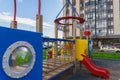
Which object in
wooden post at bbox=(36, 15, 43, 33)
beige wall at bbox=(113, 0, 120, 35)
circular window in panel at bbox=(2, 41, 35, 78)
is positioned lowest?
circular window in panel at bbox=(2, 41, 35, 78)

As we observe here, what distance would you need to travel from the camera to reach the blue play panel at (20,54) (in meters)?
4.36

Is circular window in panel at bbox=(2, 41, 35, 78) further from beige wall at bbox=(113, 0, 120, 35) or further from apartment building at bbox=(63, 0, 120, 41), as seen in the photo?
beige wall at bbox=(113, 0, 120, 35)

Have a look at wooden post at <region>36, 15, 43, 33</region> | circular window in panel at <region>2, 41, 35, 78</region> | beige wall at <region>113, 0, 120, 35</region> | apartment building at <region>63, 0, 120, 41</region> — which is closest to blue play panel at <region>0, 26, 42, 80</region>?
circular window in panel at <region>2, 41, 35, 78</region>

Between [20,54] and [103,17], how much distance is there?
48.5 metres

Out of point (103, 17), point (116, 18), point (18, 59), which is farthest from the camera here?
point (103, 17)

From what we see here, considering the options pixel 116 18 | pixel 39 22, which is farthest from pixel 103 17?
pixel 39 22

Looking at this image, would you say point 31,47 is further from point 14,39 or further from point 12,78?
point 12,78

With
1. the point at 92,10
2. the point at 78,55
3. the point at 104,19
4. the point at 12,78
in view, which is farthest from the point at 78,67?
the point at 92,10

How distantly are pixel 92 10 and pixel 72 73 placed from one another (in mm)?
45583

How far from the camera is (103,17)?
167 feet

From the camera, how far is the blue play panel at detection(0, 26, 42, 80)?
436 centimetres

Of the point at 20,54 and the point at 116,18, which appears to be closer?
the point at 20,54

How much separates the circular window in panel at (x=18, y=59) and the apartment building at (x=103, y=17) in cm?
4002

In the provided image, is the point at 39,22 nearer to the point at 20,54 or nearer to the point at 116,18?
the point at 20,54
